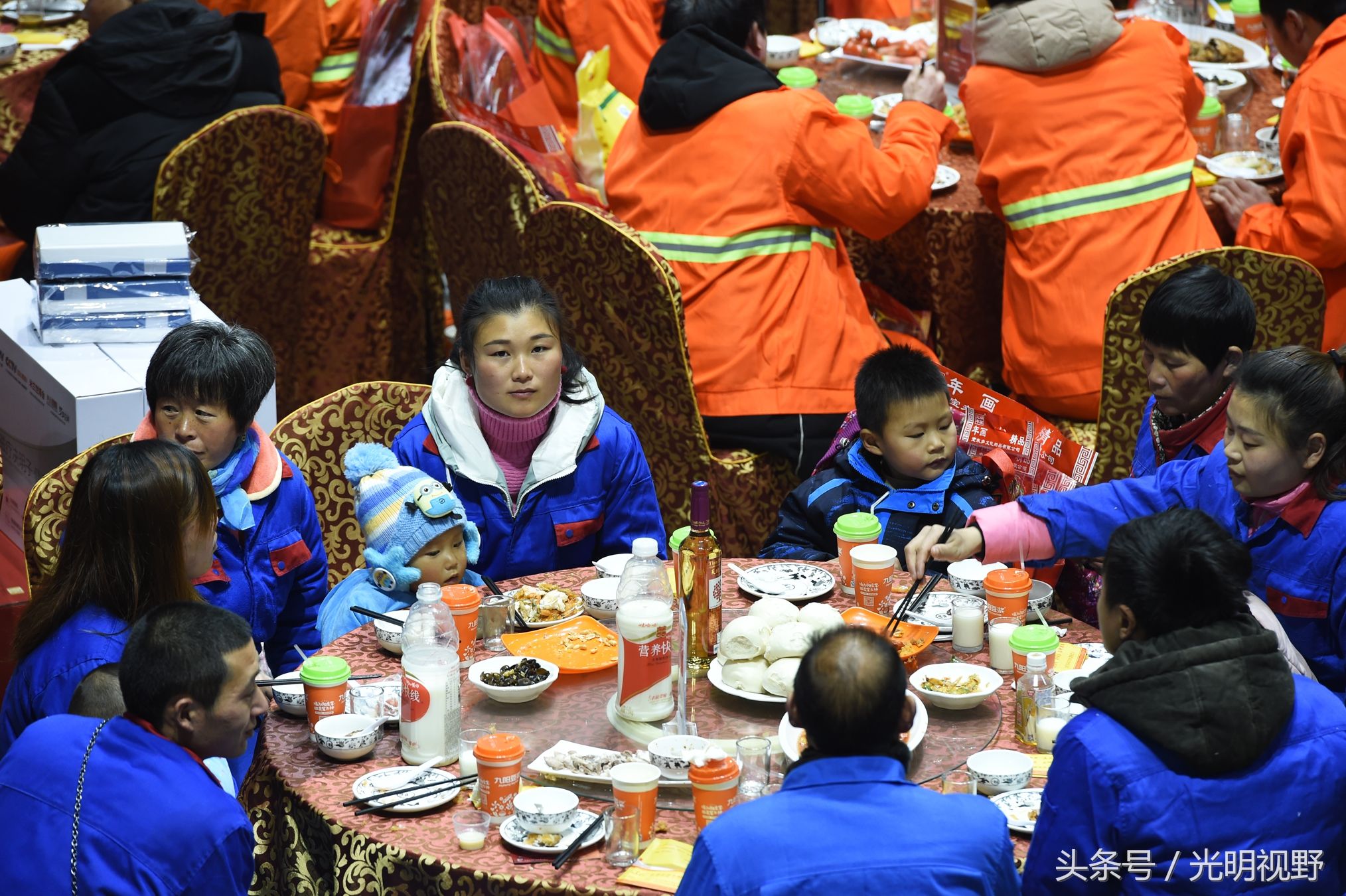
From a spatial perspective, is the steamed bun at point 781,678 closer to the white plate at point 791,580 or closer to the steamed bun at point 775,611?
the steamed bun at point 775,611

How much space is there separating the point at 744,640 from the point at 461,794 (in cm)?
52

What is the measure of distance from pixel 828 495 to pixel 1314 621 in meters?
1.03

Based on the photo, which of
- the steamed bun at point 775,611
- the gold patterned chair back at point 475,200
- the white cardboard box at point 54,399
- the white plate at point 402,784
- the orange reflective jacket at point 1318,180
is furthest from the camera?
the gold patterned chair back at point 475,200

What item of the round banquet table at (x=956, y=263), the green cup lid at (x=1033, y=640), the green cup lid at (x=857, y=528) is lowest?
the round banquet table at (x=956, y=263)

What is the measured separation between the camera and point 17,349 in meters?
3.74

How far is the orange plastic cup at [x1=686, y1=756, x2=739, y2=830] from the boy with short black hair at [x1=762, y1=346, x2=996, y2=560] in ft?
3.95

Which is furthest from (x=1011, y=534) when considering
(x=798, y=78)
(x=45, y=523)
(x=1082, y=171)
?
(x=798, y=78)

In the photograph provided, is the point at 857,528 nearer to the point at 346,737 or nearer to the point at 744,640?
the point at 744,640

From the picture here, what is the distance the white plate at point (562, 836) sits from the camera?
84.7 inches

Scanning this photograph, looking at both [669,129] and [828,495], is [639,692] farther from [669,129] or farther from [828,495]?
[669,129]

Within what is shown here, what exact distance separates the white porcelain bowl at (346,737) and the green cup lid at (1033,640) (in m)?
1.01

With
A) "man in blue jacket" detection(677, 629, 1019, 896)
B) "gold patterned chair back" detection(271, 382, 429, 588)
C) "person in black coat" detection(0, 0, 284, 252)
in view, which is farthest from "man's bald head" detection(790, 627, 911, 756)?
"person in black coat" detection(0, 0, 284, 252)

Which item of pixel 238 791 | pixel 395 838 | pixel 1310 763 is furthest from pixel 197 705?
pixel 1310 763

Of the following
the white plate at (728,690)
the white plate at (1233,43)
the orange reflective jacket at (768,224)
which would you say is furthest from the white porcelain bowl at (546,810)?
the white plate at (1233,43)
